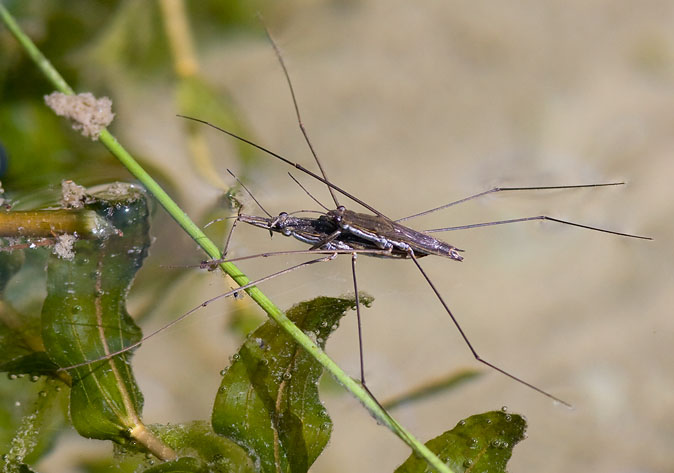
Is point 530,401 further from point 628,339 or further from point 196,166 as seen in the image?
point 196,166

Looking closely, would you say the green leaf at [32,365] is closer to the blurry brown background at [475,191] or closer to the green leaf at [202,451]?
the blurry brown background at [475,191]

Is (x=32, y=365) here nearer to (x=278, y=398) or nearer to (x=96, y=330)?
(x=96, y=330)

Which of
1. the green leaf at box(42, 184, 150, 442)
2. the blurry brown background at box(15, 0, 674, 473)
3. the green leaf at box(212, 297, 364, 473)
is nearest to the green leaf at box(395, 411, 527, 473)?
the green leaf at box(212, 297, 364, 473)

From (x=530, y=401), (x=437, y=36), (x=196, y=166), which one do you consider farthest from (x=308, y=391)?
(x=437, y=36)

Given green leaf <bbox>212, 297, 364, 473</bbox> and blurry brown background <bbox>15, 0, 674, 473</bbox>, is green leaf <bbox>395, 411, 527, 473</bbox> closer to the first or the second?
green leaf <bbox>212, 297, 364, 473</bbox>

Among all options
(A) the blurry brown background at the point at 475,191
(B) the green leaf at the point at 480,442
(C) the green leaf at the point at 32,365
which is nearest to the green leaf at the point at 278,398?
(B) the green leaf at the point at 480,442
